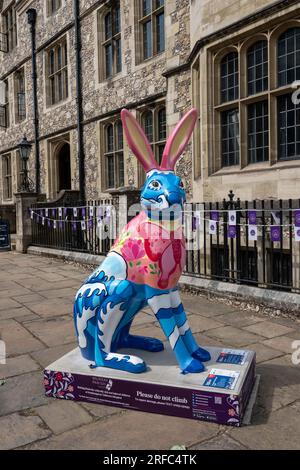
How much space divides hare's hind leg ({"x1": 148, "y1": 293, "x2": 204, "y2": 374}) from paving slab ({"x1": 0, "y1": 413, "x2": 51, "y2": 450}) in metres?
1.00

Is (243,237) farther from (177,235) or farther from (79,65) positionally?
(79,65)

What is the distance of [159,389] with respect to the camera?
2.84m

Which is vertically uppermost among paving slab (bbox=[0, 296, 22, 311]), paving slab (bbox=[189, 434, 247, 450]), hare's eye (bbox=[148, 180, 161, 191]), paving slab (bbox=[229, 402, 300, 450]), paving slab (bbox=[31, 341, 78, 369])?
hare's eye (bbox=[148, 180, 161, 191])

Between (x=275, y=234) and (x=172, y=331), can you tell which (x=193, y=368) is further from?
(x=275, y=234)

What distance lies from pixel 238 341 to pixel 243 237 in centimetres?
367

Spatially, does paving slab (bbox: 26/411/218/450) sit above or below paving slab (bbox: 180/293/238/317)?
below

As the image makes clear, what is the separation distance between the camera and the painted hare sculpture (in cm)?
301

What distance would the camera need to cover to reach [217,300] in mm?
6297

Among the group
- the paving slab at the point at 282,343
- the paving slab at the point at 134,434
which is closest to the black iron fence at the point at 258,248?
the paving slab at the point at 282,343

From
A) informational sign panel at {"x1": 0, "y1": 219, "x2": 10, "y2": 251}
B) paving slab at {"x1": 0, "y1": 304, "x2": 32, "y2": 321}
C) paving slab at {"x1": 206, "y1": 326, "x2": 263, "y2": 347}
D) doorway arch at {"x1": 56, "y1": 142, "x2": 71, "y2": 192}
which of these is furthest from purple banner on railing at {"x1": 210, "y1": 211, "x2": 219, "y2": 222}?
doorway arch at {"x1": 56, "y1": 142, "x2": 71, "y2": 192}

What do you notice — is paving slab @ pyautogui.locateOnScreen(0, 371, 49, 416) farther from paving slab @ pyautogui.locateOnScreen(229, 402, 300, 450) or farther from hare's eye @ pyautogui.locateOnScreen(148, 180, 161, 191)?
hare's eye @ pyautogui.locateOnScreen(148, 180, 161, 191)

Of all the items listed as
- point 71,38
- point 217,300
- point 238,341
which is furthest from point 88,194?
point 238,341

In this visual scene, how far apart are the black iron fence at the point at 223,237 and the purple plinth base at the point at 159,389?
284 centimetres

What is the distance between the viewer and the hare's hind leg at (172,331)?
9.86 feet
